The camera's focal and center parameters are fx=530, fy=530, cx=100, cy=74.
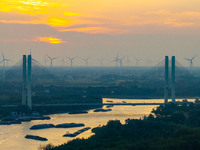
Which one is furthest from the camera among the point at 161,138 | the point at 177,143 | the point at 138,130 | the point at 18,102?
the point at 18,102

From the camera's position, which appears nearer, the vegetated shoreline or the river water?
the vegetated shoreline

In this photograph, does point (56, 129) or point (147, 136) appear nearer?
point (147, 136)

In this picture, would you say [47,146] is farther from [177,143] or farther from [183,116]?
[183,116]

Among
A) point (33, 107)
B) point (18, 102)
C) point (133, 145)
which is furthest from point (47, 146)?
point (18, 102)

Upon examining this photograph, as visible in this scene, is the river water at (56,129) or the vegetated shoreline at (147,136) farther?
the river water at (56,129)

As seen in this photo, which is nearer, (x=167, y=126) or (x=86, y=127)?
(x=167, y=126)

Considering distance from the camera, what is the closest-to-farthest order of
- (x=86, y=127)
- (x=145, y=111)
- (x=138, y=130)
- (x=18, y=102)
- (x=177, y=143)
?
(x=177, y=143) < (x=138, y=130) < (x=86, y=127) < (x=145, y=111) < (x=18, y=102)

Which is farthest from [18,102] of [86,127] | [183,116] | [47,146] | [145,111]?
[47,146]
